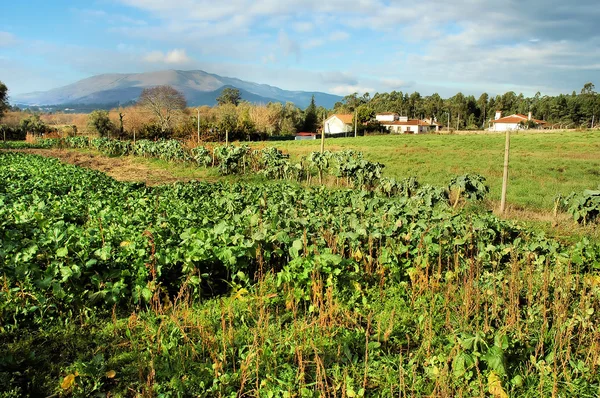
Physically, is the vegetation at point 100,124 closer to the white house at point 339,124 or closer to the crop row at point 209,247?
the white house at point 339,124

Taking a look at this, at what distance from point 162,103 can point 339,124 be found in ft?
99.9

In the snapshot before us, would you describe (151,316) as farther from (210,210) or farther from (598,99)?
(598,99)

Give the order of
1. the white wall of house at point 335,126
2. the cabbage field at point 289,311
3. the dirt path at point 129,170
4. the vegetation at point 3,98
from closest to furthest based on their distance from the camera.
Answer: the cabbage field at point 289,311 → the dirt path at point 129,170 → the vegetation at point 3,98 → the white wall of house at point 335,126

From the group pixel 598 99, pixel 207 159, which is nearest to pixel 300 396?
pixel 207 159

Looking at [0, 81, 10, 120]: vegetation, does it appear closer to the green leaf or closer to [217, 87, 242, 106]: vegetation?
the green leaf

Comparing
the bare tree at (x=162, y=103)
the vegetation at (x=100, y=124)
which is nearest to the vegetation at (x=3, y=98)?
the vegetation at (x=100, y=124)

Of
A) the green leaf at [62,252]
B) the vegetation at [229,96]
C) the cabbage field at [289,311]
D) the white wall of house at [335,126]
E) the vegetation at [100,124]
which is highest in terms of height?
the vegetation at [229,96]

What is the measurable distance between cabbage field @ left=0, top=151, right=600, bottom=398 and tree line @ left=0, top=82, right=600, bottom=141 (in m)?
11.8

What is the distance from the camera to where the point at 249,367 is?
304 cm

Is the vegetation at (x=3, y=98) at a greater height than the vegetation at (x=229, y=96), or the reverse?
the vegetation at (x=229, y=96)

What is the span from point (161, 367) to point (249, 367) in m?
0.67

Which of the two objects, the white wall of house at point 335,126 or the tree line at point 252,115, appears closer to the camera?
the tree line at point 252,115

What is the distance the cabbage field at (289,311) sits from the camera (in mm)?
2939

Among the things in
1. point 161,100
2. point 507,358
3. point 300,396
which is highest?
point 161,100
